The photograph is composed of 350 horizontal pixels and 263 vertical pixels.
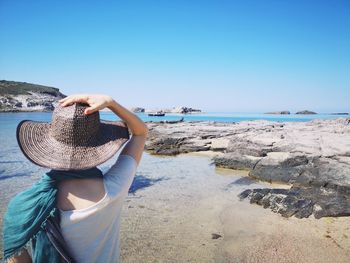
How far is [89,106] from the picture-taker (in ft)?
5.80

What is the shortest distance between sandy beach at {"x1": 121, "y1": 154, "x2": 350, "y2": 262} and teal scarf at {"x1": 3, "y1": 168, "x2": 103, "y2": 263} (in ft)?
13.6

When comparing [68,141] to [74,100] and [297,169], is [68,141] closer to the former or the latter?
[74,100]

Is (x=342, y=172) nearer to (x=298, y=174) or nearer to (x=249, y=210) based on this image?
(x=298, y=174)

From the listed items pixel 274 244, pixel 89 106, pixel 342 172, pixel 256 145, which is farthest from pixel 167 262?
pixel 256 145

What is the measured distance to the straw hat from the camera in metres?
1.67

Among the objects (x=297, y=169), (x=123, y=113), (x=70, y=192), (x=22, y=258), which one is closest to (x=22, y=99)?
(x=297, y=169)

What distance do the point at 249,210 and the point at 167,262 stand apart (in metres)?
3.35

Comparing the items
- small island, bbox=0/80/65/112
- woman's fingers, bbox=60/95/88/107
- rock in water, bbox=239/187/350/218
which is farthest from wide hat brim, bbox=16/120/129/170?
small island, bbox=0/80/65/112

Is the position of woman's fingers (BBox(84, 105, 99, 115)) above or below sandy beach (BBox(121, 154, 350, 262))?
above

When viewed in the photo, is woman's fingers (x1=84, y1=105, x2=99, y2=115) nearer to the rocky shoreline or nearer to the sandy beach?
the sandy beach

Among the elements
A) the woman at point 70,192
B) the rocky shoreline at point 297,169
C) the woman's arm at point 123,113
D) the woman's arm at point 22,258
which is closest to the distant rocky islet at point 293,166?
the rocky shoreline at point 297,169

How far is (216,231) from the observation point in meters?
6.67

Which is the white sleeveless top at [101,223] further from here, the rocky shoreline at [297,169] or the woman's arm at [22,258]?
the rocky shoreline at [297,169]

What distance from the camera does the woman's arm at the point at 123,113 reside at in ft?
5.73
